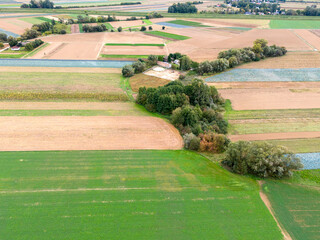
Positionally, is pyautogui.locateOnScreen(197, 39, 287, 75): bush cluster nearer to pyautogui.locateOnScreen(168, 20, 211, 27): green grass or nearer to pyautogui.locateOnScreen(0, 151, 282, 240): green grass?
pyautogui.locateOnScreen(0, 151, 282, 240): green grass

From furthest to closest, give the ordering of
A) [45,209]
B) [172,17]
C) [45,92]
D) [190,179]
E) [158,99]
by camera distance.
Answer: [172,17]
[45,92]
[158,99]
[190,179]
[45,209]

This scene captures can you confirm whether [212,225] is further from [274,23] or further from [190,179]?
[274,23]

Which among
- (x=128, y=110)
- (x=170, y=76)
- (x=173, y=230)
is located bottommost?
(x=173, y=230)

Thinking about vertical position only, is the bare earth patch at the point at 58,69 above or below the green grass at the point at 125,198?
A: above

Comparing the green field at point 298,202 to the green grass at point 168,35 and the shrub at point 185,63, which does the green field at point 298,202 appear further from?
the green grass at point 168,35

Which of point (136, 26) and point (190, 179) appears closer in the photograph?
point (190, 179)

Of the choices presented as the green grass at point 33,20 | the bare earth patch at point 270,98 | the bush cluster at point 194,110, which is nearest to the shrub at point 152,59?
the bush cluster at point 194,110

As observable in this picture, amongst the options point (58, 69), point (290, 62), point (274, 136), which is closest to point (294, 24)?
point (290, 62)

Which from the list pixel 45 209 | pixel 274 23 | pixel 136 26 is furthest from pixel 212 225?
pixel 274 23

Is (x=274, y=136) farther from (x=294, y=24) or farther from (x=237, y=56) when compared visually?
(x=294, y=24)
